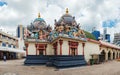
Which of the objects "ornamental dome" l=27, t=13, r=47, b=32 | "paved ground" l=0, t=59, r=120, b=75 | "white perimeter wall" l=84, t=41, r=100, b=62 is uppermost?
"ornamental dome" l=27, t=13, r=47, b=32

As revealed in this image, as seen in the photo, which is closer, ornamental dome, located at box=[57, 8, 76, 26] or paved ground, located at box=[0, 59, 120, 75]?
paved ground, located at box=[0, 59, 120, 75]

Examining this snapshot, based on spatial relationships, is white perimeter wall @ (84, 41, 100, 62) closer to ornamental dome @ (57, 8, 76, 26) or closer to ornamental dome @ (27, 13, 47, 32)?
ornamental dome @ (57, 8, 76, 26)

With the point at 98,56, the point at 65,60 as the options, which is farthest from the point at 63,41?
the point at 98,56

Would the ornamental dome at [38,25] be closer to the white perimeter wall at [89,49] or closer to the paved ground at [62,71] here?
the white perimeter wall at [89,49]

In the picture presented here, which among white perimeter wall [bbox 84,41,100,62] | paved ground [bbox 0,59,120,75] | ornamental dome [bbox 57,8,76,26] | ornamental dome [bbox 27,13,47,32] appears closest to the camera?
paved ground [bbox 0,59,120,75]

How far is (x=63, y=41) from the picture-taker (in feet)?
87.2

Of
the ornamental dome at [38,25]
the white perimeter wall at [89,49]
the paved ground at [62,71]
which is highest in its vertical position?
the ornamental dome at [38,25]

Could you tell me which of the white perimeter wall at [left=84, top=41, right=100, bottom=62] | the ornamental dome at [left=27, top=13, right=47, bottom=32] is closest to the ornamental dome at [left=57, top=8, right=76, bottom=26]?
the ornamental dome at [left=27, top=13, right=47, bottom=32]

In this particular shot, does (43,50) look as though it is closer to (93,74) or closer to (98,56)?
(98,56)

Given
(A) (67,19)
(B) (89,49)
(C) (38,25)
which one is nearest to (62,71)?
(B) (89,49)

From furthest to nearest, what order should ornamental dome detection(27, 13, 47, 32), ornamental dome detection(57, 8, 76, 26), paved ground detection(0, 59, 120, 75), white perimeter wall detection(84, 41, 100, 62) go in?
ornamental dome detection(27, 13, 47, 32)
ornamental dome detection(57, 8, 76, 26)
white perimeter wall detection(84, 41, 100, 62)
paved ground detection(0, 59, 120, 75)

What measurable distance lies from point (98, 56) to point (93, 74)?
1405 cm

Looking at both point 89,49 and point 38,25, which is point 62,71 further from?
point 38,25

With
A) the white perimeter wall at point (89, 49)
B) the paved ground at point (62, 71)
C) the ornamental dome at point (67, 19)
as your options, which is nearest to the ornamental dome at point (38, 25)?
the ornamental dome at point (67, 19)
